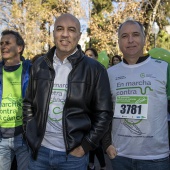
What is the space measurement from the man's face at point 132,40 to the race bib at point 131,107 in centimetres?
39

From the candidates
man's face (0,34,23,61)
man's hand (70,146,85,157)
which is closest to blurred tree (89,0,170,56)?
man's face (0,34,23,61)

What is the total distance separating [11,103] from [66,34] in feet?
3.62

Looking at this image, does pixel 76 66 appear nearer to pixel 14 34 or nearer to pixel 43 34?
pixel 14 34

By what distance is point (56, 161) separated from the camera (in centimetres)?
219

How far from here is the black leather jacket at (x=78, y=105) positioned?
218cm

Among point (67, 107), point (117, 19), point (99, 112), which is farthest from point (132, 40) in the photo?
point (117, 19)

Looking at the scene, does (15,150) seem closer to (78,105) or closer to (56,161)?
(56,161)

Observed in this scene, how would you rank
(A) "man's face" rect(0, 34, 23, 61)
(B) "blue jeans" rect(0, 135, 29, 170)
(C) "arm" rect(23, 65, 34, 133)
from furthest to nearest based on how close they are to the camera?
(A) "man's face" rect(0, 34, 23, 61), (B) "blue jeans" rect(0, 135, 29, 170), (C) "arm" rect(23, 65, 34, 133)

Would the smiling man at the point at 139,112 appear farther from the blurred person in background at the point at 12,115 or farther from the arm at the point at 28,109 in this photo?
the blurred person in background at the point at 12,115

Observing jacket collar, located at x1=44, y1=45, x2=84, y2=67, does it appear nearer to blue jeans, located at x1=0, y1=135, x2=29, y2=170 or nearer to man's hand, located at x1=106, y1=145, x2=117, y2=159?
man's hand, located at x1=106, y1=145, x2=117, y2=159

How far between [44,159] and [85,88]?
0.65 m

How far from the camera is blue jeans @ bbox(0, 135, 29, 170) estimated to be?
2.88m

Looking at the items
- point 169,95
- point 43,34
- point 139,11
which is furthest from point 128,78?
point 43,34

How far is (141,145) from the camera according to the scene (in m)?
2.28
